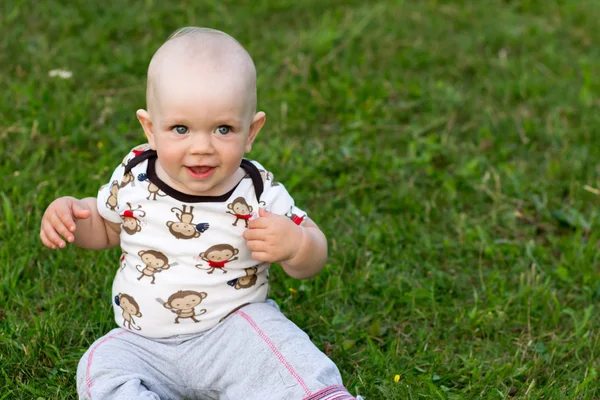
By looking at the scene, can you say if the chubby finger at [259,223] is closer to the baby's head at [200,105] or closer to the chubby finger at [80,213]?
the baby's head at [200,105]

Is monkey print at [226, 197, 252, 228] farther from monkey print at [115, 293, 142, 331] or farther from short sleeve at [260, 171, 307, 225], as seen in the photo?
monkey print at [115, 293, 142, 331]

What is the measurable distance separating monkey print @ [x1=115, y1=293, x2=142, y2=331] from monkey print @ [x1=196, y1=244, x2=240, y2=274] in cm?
22

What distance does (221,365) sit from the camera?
2311mm

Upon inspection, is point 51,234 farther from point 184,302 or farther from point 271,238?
point 271,238

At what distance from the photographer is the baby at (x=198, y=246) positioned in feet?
7.08

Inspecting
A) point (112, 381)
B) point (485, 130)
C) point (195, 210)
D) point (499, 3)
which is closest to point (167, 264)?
point (195, 210)

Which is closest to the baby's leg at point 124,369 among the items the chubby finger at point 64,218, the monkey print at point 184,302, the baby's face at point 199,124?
the monkey print at point 184,302

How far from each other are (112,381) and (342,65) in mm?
2628

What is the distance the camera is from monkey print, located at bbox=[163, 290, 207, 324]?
2.33m

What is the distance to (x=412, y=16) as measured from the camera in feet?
16.5

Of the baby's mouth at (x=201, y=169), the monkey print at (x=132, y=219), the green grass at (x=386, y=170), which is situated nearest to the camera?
the baby's mouth at (x=201, y=169)

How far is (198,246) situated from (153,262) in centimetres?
14

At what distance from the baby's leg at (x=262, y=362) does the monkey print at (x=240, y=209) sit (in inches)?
10.6

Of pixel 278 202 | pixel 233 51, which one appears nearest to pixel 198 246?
pixel 278 202
